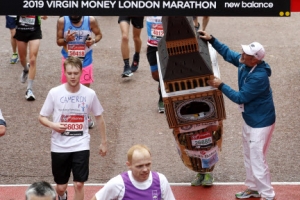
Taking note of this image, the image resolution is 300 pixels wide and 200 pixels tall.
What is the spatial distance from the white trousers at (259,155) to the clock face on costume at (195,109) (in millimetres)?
571

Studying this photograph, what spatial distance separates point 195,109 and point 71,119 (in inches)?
58.0

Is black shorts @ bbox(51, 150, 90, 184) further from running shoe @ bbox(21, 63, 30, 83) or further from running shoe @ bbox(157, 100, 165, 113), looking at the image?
running shoe @ bbox(21, 63, 30, 83)

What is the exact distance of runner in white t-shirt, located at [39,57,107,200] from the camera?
28.8 ft

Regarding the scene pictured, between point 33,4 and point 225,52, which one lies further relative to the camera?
point 225,52

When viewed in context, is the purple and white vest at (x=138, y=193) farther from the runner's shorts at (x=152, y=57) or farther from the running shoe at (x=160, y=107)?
the running shoe at (x=160, y=107)

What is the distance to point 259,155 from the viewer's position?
30.6 feet

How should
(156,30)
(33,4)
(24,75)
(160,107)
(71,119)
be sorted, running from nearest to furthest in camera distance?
(33,4) < (71,119) < (156,30) < (160,107) < (24,75)

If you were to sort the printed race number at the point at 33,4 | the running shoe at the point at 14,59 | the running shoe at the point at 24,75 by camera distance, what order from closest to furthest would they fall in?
1. the printed race number at the point at 33,4
2. the running shoe at the point at 24,75
3. the running shoe at the point at 14,59

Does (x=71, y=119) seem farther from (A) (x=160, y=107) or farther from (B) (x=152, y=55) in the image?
(A) (x=160, y=107)

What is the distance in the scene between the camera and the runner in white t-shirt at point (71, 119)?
879cm

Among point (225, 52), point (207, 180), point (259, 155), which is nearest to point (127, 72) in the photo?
point (207, 180)

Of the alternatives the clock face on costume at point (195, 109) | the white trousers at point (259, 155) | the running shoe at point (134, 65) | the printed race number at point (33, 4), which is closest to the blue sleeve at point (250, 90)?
the clock face on costume at point (195, 109)

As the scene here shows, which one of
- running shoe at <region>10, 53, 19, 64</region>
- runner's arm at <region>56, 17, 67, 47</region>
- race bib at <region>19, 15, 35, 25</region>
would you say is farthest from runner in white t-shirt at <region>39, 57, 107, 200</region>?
running shoe at <region>10, 53, 19, 64</region>

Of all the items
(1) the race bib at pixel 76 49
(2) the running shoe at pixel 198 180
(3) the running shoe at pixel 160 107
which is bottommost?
(2) the running shoe at pixel 198 180
